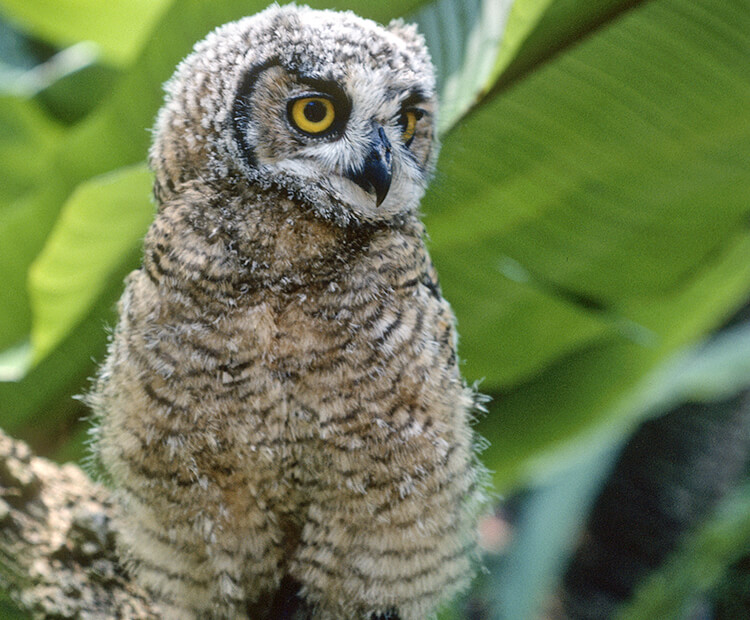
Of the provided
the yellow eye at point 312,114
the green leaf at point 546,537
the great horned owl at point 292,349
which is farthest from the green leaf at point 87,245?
the green leaf at point 546,537

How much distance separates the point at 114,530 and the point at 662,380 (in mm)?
1696

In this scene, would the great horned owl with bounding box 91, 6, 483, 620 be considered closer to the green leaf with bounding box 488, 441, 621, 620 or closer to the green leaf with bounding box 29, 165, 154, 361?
the green leaf with bounding box 29, 165, 154, 361

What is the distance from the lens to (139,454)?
105 cm

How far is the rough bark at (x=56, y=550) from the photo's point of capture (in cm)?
118

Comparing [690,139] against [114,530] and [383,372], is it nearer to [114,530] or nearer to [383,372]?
[383,372]

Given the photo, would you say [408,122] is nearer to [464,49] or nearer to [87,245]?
[464,49]

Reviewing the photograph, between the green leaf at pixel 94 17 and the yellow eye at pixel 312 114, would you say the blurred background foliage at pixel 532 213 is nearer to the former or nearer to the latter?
the green leaf at pixel 94 17

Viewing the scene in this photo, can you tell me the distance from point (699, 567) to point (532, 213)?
3.01 ft

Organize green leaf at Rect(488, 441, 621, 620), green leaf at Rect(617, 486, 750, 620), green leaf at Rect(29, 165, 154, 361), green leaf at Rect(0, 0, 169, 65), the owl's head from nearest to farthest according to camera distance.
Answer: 1. the owl's head
2. green leaf at Rect(29, 165, 154, 361)
3. green leaf at Rect(617, 486, 750, 620)
4. green leaf at Rect(0, 0, 169, 65)
5. green leaf at Rect(488, 441, 621, 620)

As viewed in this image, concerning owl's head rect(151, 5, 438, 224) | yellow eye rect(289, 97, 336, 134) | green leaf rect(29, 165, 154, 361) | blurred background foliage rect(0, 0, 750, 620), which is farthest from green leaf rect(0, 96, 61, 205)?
yellow eye rect(289, 97, 336, 134)

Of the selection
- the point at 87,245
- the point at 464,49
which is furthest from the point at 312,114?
the point at 87,245

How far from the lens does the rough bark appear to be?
118 centimetres

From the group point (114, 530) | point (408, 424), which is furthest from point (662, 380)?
point (114, 530)

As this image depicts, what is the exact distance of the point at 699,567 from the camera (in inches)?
66.2
